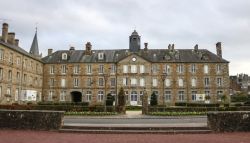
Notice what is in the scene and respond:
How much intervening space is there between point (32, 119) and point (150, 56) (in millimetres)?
37178

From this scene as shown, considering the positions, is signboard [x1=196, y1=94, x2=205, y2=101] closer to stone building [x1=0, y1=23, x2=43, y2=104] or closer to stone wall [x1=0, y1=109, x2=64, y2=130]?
stone building [x1=0, y1=23, x2=43, y2=104]

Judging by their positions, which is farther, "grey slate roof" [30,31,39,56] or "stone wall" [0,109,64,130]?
"grey slate roof" [30,31,39,56]

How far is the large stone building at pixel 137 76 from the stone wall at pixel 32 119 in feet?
110

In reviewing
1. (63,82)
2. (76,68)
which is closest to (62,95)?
(63,82)

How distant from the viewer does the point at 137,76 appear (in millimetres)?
47469

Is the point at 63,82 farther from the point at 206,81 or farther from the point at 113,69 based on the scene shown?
the point at 206,81

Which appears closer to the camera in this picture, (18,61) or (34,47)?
(18,61)

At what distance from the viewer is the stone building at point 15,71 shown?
35844 mm

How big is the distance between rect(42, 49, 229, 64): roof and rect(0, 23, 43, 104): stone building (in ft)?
18.2

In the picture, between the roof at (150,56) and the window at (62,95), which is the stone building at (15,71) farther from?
the roof at (150,56)

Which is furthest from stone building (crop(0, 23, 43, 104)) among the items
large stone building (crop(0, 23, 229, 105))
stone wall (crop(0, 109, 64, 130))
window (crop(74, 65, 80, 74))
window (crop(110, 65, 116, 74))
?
stone wall (crop(0, 109, 64, 130))

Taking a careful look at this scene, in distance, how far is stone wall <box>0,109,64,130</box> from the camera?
13.2 metres

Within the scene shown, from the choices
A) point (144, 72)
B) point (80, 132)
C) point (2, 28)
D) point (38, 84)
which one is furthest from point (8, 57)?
point (80, 132)

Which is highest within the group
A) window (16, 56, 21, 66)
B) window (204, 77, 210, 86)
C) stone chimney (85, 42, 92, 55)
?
stone chimney (85, 42, 92, 55)
